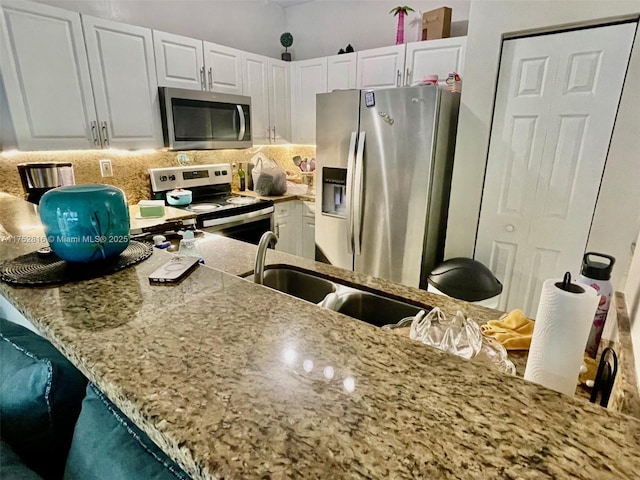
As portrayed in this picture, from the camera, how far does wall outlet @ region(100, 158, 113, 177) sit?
104 inches

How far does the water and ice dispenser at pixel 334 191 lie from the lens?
111 inches

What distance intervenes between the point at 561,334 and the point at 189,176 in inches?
120

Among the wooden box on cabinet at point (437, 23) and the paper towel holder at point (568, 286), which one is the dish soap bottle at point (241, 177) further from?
the paper towel holder at point (568, 286)

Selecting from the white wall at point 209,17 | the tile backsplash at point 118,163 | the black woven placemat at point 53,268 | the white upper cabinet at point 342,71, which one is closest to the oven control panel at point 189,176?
the tile backsplash at point 118,163

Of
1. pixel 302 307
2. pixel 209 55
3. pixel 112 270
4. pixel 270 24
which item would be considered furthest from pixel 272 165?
pixel 302 307

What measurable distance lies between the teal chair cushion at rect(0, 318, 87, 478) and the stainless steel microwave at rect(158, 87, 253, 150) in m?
2.17

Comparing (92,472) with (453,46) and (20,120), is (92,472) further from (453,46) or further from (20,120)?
(453,46)

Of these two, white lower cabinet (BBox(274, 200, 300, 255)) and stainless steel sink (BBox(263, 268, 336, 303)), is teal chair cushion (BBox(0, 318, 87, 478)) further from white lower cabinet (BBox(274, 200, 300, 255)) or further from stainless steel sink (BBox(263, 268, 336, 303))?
white lower cabinet (BBox(274, 200, 300, 255))

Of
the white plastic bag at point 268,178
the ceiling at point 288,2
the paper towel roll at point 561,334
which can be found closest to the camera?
the paper towel roll at point 561,334

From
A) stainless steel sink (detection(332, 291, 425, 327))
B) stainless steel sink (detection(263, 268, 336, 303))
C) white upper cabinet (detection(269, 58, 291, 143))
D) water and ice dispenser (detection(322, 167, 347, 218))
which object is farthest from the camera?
white upper cabinet (detection(269, 58, 291, 143))

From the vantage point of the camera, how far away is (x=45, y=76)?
6.66ft

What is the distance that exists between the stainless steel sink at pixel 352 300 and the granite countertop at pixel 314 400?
525mm

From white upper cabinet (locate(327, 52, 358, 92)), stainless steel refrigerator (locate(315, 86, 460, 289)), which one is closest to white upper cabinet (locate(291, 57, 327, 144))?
white upper cabinet (locate(327, 52, 358, 92))

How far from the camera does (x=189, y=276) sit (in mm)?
860
